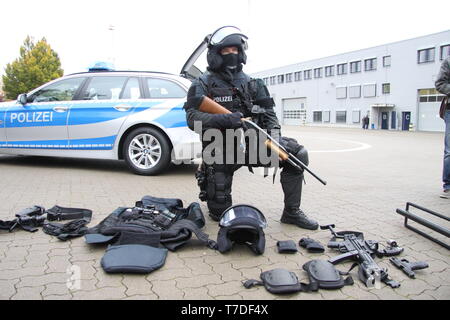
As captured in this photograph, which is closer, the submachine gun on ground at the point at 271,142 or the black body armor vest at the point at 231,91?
the submachine gun on ground at the point at 271,142

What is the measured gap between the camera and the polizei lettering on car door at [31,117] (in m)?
6.12

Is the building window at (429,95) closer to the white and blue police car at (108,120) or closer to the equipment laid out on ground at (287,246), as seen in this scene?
the white and blue police car at (108,120)

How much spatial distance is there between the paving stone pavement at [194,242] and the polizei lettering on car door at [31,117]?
86cm

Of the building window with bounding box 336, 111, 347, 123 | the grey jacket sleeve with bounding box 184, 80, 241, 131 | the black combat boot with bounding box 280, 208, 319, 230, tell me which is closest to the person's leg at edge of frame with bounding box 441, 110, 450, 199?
the black combat boot with bounding box 280, 208, 319, 230

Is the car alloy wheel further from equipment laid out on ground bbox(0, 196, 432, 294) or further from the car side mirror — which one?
equipment laid out on ground bbox(0, 196, 432, 294)

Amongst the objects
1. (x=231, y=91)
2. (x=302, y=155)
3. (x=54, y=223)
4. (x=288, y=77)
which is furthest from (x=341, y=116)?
(x=54, y=223)

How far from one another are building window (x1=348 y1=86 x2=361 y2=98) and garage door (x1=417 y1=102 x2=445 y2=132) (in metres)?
7.35

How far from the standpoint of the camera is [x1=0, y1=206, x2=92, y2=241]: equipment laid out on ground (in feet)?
10.2

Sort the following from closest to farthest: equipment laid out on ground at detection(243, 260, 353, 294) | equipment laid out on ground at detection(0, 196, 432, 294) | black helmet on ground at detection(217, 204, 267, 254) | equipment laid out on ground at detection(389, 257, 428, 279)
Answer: equipment laid out on ground at detection(243, 260, 353, 294)
equipment laid out on ground at detection(0, 196, 432, 294)
equipment laid out on ground at detection(389, 257, 428, 279)
black helmet on ground at detection(217, 204, 267, 254)

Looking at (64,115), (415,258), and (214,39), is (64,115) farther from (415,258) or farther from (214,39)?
(415,258)

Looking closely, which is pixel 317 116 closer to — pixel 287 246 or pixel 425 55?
pixel 425 55
